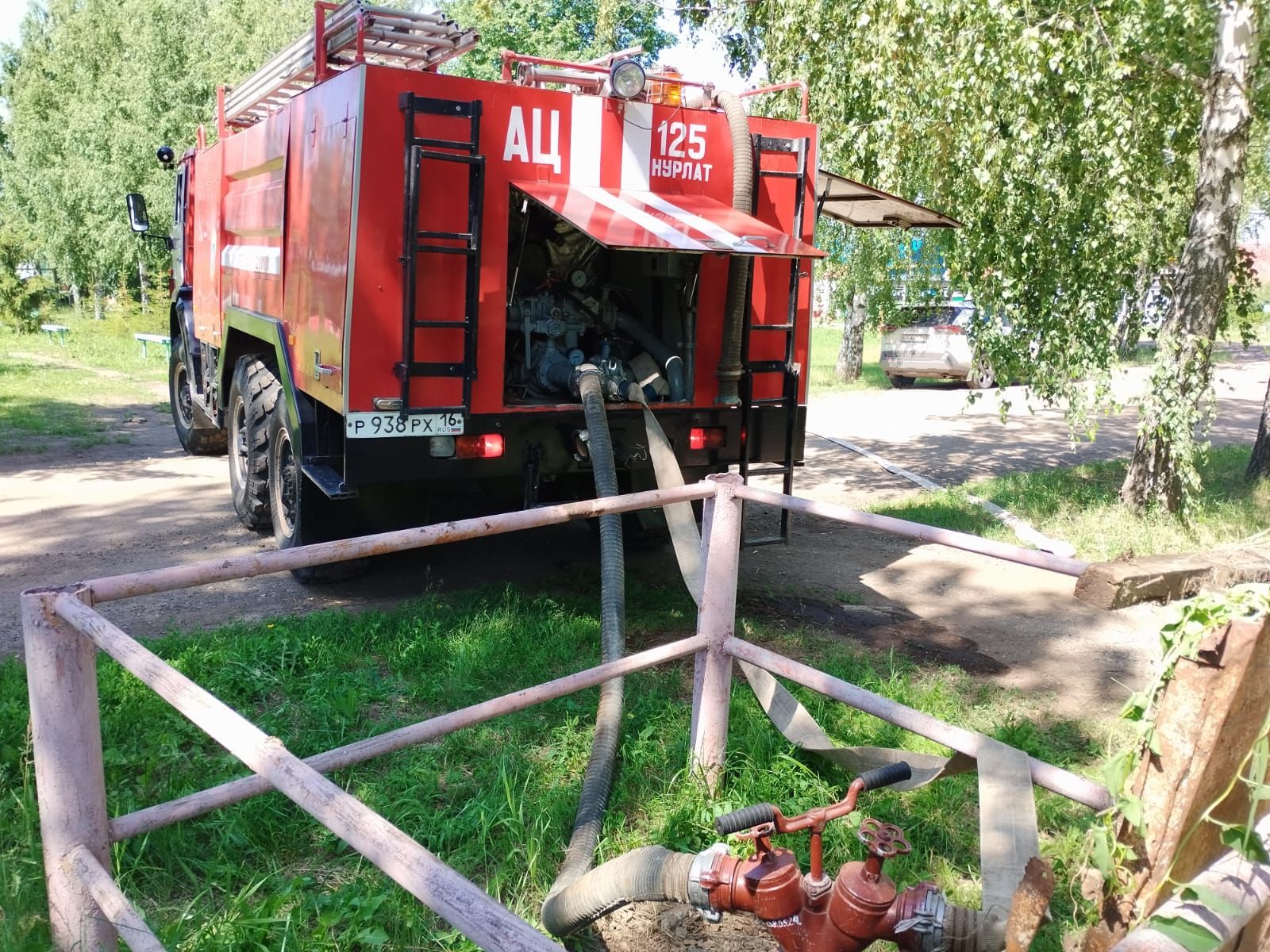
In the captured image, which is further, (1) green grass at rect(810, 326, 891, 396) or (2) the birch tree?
(1) green grass at rect(810, 326, 891, 396)

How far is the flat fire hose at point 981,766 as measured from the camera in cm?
237

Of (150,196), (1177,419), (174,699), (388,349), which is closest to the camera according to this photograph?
(174,699)

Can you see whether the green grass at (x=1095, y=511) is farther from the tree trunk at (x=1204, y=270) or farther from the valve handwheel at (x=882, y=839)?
the valve handwheel at (x=882, y=839)

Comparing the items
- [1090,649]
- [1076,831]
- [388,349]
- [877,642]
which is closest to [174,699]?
[1076,831]

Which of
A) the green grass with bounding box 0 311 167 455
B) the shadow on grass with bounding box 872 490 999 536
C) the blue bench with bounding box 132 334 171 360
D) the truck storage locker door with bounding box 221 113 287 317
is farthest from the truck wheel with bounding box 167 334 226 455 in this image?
the blue bench with bounding box 132 334 171 360

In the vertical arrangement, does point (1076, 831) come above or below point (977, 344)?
below

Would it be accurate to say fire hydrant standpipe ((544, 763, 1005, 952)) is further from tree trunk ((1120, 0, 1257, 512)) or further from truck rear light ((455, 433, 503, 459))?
tree trunk ((1120, 0, 1257, 512))

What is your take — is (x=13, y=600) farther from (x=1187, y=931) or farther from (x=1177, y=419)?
(x=1177, y=419)

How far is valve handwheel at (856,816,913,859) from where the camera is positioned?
7.59 feet

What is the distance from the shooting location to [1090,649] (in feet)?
19.2

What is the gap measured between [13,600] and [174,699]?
15.5 ft

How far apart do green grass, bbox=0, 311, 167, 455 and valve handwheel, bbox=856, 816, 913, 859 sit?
10735mm

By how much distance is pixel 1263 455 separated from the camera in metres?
9.83

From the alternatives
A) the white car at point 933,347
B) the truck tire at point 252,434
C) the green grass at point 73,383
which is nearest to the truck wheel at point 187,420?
the green grass at point 73,383
